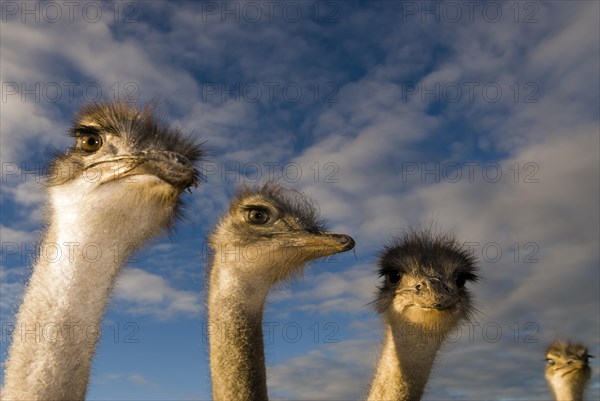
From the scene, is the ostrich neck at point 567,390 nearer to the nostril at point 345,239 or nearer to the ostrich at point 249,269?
the ostrich at point 249,269

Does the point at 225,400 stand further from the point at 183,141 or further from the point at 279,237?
the point at 183,141

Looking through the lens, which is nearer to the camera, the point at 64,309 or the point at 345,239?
the point at 64,309

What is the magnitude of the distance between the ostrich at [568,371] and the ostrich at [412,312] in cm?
503

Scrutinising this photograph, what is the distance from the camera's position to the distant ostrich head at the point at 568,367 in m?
12.0

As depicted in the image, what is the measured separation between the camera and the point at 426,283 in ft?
22.0

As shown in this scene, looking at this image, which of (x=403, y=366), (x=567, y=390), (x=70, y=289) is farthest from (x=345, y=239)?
(x=567, y=390)

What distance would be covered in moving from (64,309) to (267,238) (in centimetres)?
248

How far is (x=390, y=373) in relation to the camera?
7414 millimetres

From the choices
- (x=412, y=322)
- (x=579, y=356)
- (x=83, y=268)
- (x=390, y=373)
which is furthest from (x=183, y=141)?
(x=579, y=356)

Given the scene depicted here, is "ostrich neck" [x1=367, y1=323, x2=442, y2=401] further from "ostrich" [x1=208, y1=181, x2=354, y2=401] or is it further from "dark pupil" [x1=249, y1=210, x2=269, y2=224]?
"dark pupil" [x1=249, y1=210, x2=269, y2=224]

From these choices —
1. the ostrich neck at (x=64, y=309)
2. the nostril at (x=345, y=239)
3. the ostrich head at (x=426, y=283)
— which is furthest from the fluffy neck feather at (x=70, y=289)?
the ostrich head at (x=426, y=283)

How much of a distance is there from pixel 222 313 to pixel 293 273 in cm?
78

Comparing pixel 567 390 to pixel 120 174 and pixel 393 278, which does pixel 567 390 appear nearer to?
pixel 393 278

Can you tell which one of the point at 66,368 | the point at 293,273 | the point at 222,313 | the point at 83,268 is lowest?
the point at 66,368
